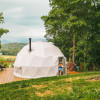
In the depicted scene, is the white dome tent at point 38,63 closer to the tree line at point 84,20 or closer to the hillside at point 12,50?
the tree line at point 84,20

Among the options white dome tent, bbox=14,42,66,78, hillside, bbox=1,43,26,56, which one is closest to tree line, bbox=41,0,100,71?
white dome tent, bbox=14,42,66,78

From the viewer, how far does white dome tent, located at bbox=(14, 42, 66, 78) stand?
10595 millimetres

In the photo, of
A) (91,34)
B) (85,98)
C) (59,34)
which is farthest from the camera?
(59,34)

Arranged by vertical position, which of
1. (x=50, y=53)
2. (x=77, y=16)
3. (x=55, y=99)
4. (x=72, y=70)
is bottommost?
(x=72, y=70)

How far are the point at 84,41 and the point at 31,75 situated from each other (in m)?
5.88

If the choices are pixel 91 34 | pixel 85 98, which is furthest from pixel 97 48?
pixel 85 98

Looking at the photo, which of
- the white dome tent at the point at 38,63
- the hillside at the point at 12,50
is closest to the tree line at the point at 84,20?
the white dome tent at the point at 38,63

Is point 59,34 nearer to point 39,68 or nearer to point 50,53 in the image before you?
point 50,53

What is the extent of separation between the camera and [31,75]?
34.8 feet

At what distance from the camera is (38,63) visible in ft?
35.1

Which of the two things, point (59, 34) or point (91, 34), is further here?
point (59, 34)

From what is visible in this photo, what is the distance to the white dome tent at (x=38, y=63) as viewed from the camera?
417 inches

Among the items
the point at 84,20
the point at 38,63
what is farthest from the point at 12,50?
the point at 84,20

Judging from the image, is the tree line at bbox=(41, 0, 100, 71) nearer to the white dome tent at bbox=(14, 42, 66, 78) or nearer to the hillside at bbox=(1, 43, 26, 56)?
the white dome tent at bbox=(14, 42, 66, 78)
